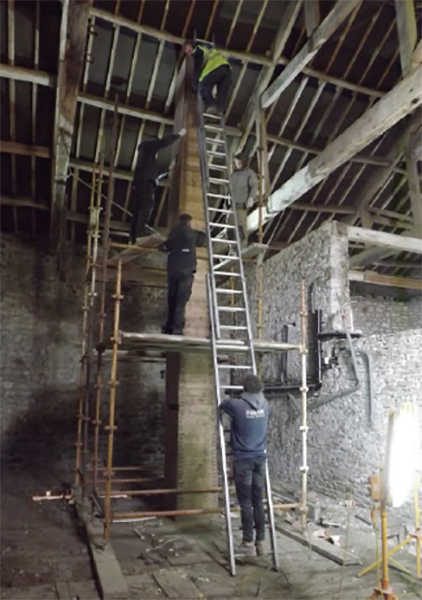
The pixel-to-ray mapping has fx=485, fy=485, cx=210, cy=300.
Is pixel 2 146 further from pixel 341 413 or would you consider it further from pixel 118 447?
pixel 341 413

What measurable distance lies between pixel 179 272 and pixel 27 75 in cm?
346

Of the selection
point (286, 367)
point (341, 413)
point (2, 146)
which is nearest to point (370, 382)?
point (341, 413)

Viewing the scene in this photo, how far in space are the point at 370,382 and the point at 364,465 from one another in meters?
1.06

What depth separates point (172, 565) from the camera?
4.07m

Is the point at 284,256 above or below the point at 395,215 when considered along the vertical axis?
below

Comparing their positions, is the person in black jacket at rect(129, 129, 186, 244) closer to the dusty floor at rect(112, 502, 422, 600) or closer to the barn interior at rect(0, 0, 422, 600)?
the barn interior at rect(0, 0, 422, 600)

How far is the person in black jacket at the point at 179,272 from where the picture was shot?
520cm

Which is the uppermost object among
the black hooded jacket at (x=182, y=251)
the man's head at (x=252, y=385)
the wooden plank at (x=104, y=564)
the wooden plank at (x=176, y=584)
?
the black hooded jacket at (x=182, y=251)

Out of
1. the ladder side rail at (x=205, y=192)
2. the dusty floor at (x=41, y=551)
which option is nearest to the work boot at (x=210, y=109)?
the ladder side rail at (x=205, y=192)

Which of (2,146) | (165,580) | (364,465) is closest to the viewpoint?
(165,580)

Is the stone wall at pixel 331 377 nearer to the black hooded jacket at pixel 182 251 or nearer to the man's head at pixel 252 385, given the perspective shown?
the man's head at pixel 252 385

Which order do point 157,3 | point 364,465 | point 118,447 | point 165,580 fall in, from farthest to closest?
point 118,447
point 157,3
point 364,465
point 165,580

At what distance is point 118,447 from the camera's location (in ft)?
31.1

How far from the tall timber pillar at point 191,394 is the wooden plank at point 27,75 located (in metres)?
1.88
